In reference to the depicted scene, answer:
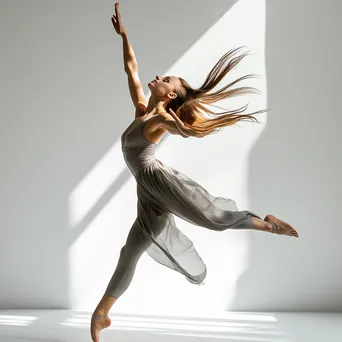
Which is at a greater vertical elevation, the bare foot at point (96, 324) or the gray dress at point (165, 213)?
the gray dress at point (165, 213)

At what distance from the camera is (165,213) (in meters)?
3.03

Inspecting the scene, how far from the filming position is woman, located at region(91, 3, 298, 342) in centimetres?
291

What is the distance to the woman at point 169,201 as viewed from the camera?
2914 mm

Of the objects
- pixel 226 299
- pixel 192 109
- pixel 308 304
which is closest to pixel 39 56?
pixel 192 109

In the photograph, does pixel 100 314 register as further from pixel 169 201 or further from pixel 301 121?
pixel 301 121

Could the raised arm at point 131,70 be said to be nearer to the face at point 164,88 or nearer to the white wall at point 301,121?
the face at point 164,88

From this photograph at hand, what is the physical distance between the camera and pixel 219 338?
132 inches

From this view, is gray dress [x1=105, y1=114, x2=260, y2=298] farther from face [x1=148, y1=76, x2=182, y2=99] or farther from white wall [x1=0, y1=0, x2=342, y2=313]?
white wall [x1=0, y1=0, x2=342, y2=313]

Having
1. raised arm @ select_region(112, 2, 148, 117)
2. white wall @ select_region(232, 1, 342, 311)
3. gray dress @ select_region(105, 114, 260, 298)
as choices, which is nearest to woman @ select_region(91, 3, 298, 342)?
gray dress @ select_region(105, 114, 260, 298)

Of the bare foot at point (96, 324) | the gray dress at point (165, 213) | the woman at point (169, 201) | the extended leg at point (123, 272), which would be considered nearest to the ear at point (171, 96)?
the woman at point (169, 201)

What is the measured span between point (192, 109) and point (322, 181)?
1.45 m

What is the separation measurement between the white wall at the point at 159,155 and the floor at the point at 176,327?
0.18 m

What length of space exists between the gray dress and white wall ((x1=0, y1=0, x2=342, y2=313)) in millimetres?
1009

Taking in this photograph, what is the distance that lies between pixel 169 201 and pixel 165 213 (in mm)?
112
